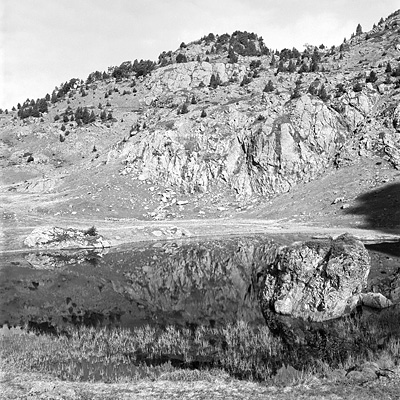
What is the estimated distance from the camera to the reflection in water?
25.0 meters

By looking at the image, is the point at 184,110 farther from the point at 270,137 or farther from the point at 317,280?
the point at 317,280

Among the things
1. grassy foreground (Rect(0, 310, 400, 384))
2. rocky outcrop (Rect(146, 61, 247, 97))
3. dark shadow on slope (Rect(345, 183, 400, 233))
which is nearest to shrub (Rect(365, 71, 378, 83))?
dark shadow on slope (Rect(345, 183, 400, 233))

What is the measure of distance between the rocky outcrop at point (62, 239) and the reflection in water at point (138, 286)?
3.03 m

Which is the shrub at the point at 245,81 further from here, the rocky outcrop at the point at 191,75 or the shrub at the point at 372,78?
the shrub at the point at 372,78

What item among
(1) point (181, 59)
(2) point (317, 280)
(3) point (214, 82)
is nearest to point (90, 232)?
(2) point (317, 280)

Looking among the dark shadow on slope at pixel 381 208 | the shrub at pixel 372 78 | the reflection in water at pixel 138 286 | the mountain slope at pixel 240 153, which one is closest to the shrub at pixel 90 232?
the reflection in water at pixel 138 286

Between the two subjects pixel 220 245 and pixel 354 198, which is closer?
pixel 220 245

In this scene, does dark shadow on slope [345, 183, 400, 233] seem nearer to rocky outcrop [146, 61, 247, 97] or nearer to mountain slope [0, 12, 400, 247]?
mountain slope [0, 12, 400, 247]

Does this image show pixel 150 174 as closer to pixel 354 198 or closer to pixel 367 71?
pixel 354 198

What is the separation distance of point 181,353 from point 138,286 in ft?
49.6

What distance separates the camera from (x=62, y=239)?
53812 millimetres

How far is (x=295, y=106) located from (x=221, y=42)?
11501 cm

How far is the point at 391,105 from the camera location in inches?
3637

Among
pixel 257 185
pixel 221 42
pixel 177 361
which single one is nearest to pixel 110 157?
pixel 257 185
